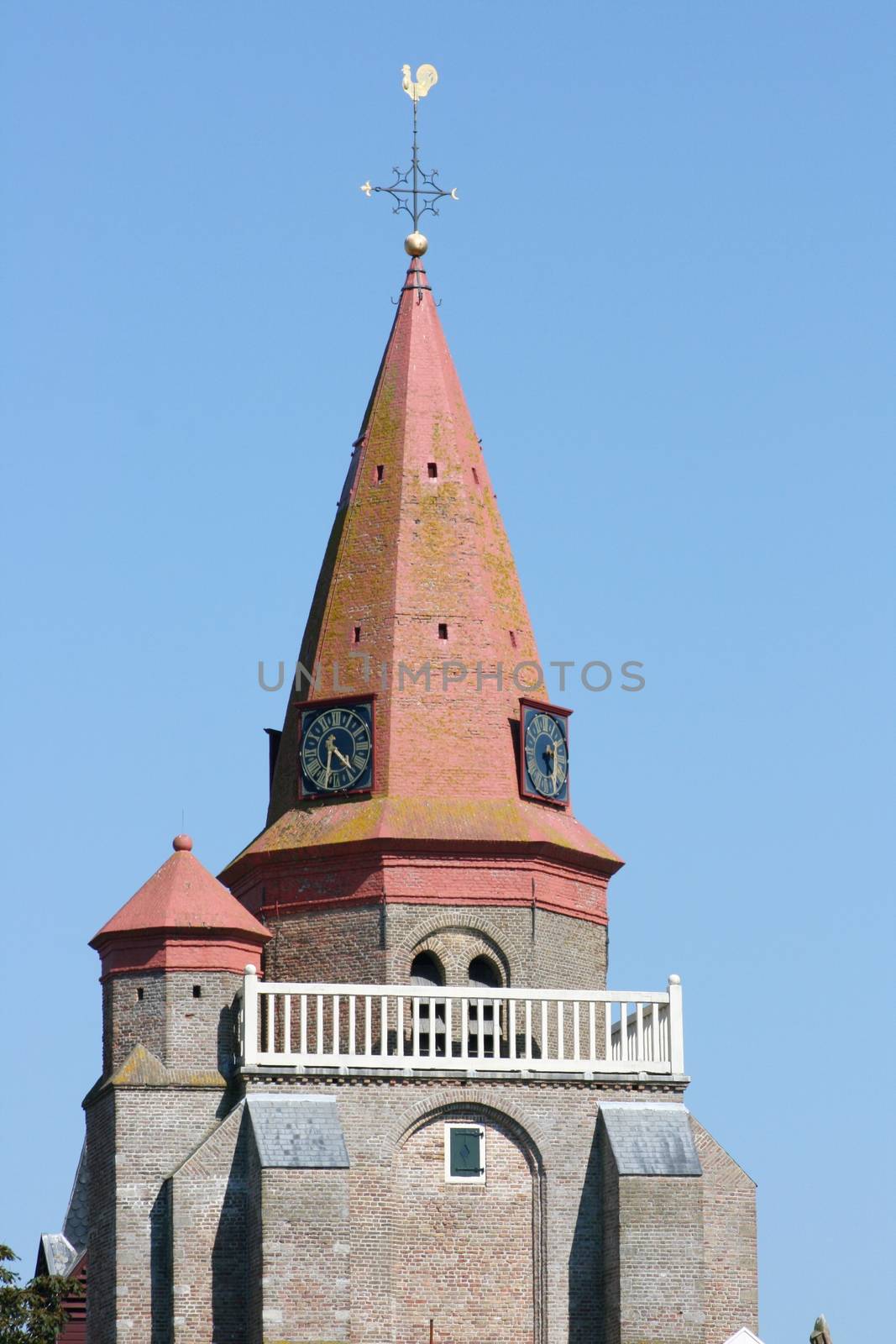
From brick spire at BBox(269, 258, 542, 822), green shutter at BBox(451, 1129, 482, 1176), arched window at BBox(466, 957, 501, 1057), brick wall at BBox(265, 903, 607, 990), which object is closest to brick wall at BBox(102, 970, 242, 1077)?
brick wall at BBox(265, 903, 607, 990)

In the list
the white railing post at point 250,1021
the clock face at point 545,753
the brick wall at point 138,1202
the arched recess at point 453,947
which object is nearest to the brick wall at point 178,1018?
the brick wall at point 138,1202

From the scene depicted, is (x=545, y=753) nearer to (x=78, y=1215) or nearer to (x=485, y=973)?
(x=485, y=973)

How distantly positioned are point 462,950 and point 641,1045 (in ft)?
9.68

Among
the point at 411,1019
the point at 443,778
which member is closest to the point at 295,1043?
the point at 411,1019

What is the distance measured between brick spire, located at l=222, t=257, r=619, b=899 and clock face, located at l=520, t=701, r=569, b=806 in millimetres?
257

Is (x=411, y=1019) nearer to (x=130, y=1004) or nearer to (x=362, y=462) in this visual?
(x=130, y=1004)

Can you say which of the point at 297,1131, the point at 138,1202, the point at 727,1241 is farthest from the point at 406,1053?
the point at 727,1241

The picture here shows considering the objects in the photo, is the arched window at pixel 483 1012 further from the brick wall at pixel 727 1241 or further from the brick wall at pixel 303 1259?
the brick wall at pixel 303 1259

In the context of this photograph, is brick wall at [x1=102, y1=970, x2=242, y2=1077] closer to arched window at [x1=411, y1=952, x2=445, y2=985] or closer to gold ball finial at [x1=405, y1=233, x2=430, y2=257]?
arched window at [x1=411, y1=952, x2=445, y2=985]

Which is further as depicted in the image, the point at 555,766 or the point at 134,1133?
the point at 555,766

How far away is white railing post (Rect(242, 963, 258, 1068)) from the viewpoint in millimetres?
45469

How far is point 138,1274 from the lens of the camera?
148ft

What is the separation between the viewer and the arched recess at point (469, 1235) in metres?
45.4

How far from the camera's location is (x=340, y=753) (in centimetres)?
4962
